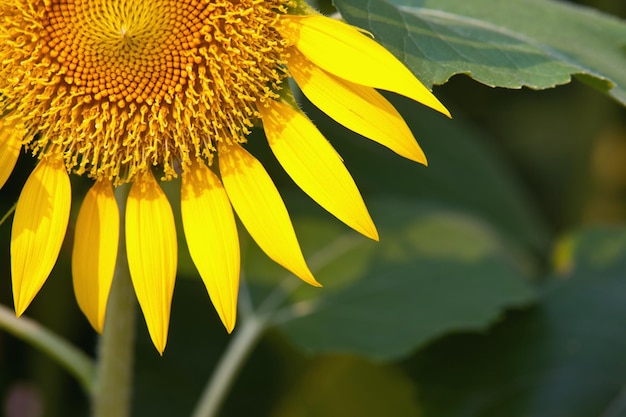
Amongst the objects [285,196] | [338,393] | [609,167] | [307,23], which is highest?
[307,23]

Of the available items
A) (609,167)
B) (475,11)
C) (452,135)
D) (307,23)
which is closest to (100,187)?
(307,23)

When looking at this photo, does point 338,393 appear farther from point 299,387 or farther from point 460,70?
point 460,70

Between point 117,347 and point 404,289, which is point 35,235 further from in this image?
point 404,289

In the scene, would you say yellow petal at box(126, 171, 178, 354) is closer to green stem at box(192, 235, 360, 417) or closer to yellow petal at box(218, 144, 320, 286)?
yellow petal at box(218, 144, 320, 286)

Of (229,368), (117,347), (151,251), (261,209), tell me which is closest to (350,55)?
(261,209)

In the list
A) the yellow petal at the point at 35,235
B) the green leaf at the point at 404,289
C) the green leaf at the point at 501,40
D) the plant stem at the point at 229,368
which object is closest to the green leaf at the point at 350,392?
the green leaf at the point at 404,289
